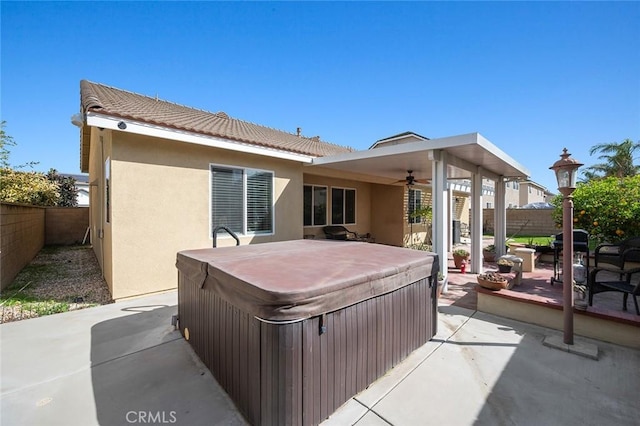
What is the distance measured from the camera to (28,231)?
8148 millimetres

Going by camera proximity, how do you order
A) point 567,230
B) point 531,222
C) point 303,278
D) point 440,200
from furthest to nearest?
point 531,222 < point 440,200 < point 567,230 < point 303,278

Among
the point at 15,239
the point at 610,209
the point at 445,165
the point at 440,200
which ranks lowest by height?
the point at 15,239

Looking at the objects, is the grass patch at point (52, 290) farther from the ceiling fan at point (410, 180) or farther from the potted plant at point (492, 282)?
the ceiling fan at point (410, 180)

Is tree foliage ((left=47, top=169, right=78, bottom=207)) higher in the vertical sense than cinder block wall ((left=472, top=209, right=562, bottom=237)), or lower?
higher

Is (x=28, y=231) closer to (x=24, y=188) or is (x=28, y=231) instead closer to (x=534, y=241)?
(x=24, y=188)

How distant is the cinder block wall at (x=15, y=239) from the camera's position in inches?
213

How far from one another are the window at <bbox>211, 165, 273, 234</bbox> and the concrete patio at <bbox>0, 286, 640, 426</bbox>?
10.0 ft

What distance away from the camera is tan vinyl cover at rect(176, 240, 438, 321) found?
6.31ft

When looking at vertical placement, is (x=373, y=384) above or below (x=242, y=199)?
below

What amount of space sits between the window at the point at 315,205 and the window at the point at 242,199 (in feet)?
8.39

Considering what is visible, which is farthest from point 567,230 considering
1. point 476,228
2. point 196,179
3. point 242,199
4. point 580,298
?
point 196,179

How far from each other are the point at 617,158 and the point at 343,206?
21.1 m

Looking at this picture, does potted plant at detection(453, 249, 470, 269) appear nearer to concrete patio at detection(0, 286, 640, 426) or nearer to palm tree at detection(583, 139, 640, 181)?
concrete patio at detection(0, 286, 640, 426)

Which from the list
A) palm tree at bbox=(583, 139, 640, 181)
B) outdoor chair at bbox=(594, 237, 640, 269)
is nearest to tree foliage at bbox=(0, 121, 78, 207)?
outdoor chair at bbox=(594, 237, 640, 269)
